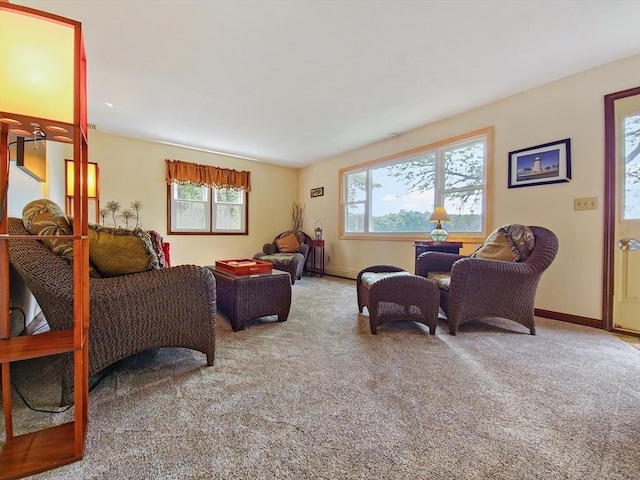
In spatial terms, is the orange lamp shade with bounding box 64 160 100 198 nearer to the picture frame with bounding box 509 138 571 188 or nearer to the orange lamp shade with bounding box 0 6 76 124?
the orange lamp shade with bounding box 0 6 76 124

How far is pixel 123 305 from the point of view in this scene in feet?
4.44

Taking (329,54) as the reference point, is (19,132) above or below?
below

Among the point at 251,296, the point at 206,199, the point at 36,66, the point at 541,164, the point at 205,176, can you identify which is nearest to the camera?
the point at 36,66

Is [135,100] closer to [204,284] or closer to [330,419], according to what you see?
[204,284]

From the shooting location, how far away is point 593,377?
5.13ft

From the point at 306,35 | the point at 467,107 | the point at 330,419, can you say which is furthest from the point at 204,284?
the point at 467,107

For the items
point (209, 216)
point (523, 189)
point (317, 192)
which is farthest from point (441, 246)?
point (209, 216)

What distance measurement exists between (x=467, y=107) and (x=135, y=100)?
379 cm

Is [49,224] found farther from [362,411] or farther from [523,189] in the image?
[523,189]

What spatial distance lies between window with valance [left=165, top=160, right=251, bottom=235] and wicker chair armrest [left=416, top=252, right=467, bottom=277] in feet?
12.2

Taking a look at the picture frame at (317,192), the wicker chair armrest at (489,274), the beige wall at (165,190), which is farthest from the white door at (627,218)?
the beige wall at (165,190)

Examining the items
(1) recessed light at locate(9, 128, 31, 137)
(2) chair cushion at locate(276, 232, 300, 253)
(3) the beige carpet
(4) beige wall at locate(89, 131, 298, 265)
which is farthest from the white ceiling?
(3) the beige carpet

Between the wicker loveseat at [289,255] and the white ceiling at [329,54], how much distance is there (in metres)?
2.03

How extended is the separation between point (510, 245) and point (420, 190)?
1773 millimetres
